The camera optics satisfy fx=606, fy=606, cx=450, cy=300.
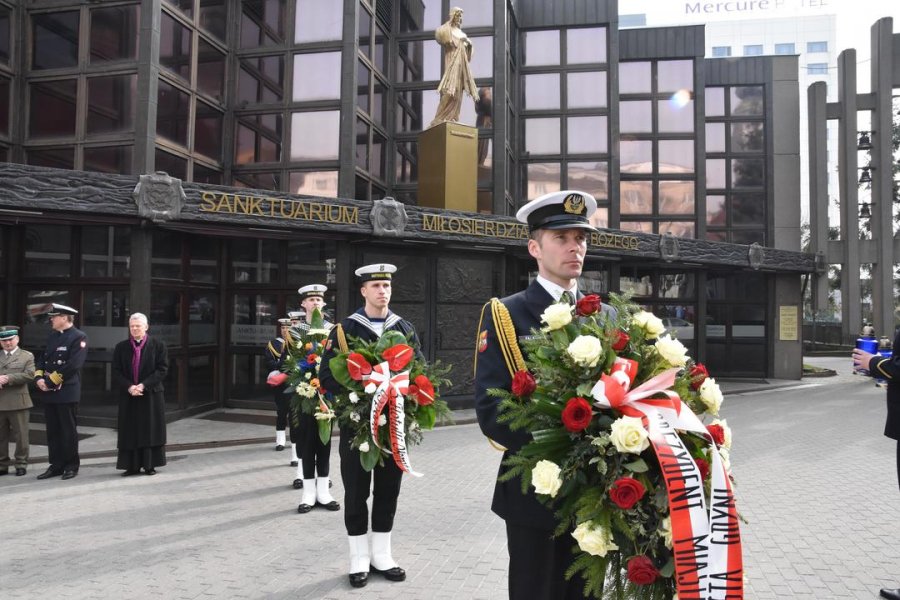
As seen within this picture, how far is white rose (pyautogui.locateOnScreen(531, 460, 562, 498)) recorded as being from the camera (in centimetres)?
214

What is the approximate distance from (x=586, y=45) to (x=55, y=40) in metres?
14.9

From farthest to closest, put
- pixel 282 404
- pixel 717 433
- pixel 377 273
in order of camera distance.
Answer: pixel 282 404 < pixel 377 273 < pixel 717 433

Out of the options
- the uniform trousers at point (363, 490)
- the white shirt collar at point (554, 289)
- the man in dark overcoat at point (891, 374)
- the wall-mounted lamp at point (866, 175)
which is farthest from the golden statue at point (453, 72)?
the wall-mounted lamp at point (866, 175)

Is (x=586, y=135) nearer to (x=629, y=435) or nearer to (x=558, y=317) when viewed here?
(x=558, y=317)

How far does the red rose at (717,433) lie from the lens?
235 centimetres

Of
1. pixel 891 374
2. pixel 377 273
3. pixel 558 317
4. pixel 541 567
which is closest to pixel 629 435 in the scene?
pixel 558 317

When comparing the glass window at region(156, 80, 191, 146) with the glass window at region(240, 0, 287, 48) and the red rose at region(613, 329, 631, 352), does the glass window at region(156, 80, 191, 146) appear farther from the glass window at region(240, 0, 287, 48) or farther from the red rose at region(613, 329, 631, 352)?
the red rose at region(613, 329, 631, 352)

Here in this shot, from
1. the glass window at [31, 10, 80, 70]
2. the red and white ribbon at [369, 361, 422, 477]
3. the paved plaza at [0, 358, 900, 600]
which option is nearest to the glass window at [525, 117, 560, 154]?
the paved plaza at [0, 358, 900, 600]

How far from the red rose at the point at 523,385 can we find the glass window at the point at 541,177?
18.4m

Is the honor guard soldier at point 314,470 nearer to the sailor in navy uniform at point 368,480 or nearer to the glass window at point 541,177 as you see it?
the sailor in navy uniform at point 368,480

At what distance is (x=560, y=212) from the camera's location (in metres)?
2.86

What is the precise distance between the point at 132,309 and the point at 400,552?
323 inches

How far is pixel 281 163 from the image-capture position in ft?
47.1

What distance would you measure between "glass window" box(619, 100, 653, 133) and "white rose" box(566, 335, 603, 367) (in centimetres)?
2093
